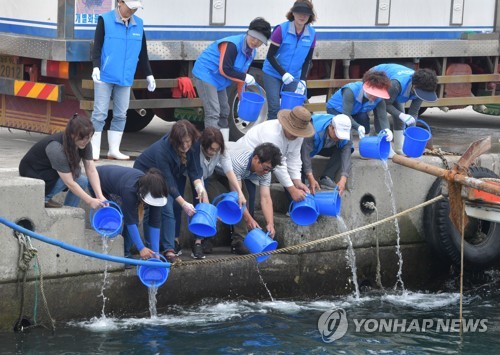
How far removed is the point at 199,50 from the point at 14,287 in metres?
4.18

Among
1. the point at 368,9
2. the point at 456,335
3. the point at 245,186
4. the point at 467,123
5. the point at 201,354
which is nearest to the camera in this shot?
the point at 201,354

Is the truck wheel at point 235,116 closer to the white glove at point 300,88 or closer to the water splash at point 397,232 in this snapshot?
the white glove at point 300,88

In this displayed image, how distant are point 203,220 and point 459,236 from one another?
3191 millimetres

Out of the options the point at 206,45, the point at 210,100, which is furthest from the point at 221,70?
the point at 206,45

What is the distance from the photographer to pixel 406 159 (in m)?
10.6

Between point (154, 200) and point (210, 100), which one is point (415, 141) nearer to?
point (210, 100)

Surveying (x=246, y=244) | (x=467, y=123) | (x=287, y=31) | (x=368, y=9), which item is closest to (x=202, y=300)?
(x=246, y=244)

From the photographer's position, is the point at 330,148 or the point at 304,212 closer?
the point at 304,212

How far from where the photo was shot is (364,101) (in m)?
11.5

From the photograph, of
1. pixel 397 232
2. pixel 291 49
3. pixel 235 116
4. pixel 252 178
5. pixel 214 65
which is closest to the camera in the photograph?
pixel 252 178

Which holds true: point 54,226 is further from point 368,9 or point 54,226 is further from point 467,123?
point 467,123

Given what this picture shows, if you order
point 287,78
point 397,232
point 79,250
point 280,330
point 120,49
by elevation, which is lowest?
point 280,330

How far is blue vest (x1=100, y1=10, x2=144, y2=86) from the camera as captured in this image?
431 inches

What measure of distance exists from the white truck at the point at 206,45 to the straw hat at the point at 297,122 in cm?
200
